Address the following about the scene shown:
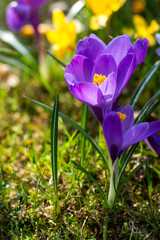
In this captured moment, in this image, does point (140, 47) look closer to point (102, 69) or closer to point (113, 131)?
point (102, 69)

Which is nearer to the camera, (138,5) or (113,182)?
(113,182)

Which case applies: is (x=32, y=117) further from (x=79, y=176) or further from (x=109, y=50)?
(x=109, y=50)

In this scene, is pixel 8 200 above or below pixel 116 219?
above

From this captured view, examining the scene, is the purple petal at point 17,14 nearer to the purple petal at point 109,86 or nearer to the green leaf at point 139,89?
the green leaf at point 139,89

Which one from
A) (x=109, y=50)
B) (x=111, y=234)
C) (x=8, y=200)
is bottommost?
(x=111, y=234)

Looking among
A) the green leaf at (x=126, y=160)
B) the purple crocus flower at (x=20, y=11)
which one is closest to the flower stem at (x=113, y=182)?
the green leaf at (x=126, y=160)

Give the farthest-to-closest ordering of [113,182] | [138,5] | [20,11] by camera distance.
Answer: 1. [138,5]
2. [20,11]
3. [113,182]

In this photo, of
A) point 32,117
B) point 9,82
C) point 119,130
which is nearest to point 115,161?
point 119,130

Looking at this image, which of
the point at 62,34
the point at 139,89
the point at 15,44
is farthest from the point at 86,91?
the point at 15,44
